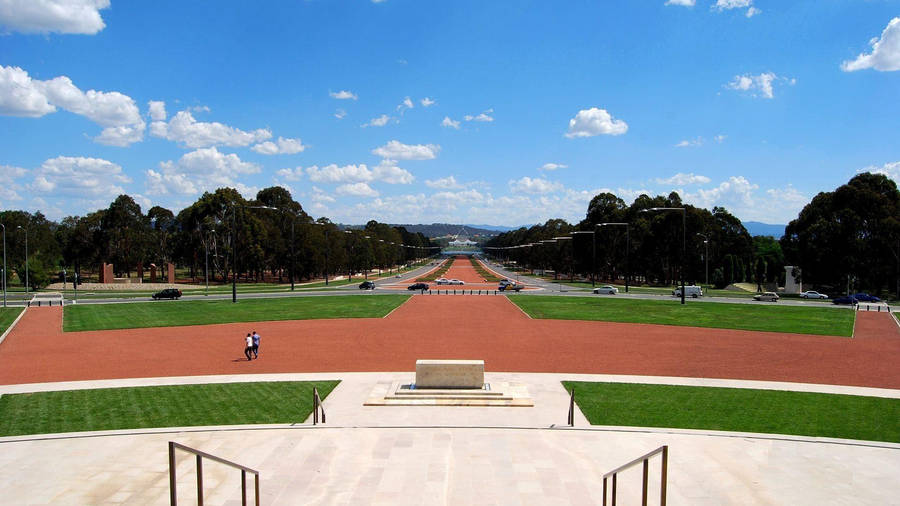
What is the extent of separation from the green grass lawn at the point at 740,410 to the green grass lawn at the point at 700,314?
63.0 ft

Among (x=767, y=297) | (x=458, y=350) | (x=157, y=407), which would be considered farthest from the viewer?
(x=767, y=297)

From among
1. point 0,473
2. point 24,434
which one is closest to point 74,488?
point 0,473

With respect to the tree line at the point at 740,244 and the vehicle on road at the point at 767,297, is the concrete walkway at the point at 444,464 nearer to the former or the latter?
the tree line at the point at 740,244

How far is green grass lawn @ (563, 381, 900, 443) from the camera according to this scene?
1595cm

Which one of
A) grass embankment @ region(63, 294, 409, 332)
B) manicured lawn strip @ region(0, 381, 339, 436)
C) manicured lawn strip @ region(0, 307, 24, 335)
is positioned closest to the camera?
manicured lawn strip @ region(0, 381, 339, 436)

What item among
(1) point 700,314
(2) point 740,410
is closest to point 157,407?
(2) point 740,410

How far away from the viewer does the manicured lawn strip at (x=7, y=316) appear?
38062 mm

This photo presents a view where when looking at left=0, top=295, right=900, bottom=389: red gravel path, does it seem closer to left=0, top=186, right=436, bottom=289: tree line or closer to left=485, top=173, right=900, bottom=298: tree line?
left=485, top=173, right=900, bottom=298: tree line

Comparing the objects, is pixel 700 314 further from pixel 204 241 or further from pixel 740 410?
pixel 204 241

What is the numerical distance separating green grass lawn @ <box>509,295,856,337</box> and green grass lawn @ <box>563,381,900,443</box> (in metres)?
19.2

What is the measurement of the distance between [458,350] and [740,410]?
1403 cm

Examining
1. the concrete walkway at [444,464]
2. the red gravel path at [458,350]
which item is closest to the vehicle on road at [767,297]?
the red gravel path at [458,350]

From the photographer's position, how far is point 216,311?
1813 inches

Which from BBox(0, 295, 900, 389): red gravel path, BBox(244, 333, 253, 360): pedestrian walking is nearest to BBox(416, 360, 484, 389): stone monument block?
BBox(0, 295, 900, 389): red gravel path
